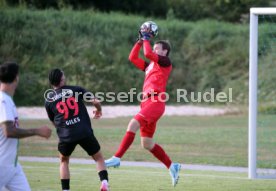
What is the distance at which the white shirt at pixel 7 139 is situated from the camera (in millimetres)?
7852

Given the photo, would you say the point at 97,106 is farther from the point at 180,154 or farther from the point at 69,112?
the point at 180,154

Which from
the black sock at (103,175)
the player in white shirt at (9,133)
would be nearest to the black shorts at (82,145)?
the black sock at (103,175)

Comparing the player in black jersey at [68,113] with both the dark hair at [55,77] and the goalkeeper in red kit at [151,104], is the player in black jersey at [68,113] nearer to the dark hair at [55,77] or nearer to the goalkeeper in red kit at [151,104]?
the dark hair at [55,77]

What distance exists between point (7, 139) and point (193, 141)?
13.3m

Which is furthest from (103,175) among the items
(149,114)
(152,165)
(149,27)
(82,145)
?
(152,165)

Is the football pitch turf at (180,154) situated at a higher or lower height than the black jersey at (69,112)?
lower

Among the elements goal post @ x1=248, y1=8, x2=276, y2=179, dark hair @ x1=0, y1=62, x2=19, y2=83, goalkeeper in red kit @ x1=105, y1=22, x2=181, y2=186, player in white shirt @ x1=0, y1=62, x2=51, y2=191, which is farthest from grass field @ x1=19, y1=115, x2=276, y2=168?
dark hair @ x1=0, y1=62, x2=19, y2=83

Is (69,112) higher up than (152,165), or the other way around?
(69,112)

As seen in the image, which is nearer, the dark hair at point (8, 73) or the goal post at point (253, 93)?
the dark hair at point (8, 73)

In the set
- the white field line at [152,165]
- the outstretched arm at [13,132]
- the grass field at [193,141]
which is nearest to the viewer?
the outstretched arm at [13,132]

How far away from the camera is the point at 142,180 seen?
1272cm

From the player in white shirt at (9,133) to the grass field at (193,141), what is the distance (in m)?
8.38

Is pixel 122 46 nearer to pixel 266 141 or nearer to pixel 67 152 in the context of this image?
pixel 266 141

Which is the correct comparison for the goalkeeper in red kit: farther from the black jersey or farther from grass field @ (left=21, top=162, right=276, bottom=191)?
the black jersey
